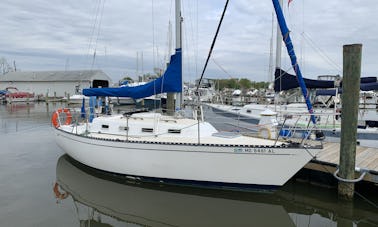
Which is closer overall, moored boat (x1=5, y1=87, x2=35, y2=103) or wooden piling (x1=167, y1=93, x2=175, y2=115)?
wooden piling (x1=167, y1=93, x2=175, y2=115)

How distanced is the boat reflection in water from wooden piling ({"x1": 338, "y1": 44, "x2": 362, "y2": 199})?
83 centimetres

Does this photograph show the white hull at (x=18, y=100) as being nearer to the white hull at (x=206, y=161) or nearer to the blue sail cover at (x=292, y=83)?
the white hull at (x=206, y=161)

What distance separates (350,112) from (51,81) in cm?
5240

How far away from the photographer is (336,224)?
227 inches

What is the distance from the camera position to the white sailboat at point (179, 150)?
6.30 m

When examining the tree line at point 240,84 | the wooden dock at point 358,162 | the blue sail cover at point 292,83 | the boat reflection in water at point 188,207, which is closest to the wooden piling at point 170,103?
the boat reflection in water at point 188,207

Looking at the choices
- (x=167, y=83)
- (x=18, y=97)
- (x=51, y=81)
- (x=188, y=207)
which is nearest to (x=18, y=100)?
(x=18, y=97)

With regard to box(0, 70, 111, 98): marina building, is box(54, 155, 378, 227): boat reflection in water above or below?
below

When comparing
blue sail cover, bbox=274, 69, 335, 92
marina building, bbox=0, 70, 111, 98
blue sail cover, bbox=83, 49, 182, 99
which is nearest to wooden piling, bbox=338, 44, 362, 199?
blue sail cover, bbox=83, 49, 182, 99

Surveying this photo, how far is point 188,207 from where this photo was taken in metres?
6.43

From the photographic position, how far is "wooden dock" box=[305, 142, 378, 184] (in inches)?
251

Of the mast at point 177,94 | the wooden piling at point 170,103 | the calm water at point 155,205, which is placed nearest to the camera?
the calm water at point 155,205

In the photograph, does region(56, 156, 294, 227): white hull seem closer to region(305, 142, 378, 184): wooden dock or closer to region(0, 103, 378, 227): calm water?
region(0, 103, 378, 227): calm water

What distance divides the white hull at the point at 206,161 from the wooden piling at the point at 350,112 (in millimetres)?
877
